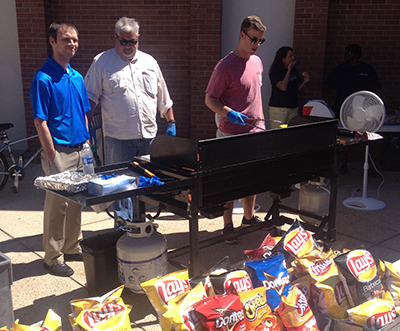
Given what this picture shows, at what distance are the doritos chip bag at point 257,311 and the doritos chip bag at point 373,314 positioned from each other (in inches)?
19.0

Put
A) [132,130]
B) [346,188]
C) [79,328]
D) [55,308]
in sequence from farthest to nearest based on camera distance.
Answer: [346,188] < [132,130] < [55,308] < [79,328]

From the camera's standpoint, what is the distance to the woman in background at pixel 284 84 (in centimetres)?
665

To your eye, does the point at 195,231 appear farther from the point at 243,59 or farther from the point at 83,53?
the point at 83,53

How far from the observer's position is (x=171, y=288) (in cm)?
257

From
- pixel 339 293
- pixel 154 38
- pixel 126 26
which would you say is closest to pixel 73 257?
pixel 126 26

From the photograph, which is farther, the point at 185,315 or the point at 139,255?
the point at 139,255

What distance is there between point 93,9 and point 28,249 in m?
5.07

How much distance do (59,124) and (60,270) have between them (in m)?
1.25

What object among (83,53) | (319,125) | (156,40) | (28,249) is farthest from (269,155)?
(83,53)

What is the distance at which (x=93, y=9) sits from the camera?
7.89 metres

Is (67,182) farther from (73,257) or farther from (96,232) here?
(96,232)

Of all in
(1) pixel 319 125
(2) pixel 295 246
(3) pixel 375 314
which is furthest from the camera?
(1) pixel 319 125

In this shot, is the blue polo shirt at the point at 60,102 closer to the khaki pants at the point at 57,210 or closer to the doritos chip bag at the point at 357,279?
the khaki pants at the point at 57,210

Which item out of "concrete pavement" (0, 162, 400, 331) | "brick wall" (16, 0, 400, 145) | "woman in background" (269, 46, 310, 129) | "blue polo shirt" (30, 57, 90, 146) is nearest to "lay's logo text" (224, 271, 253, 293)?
"concrete pavement" (0, 162, 400, 331)
